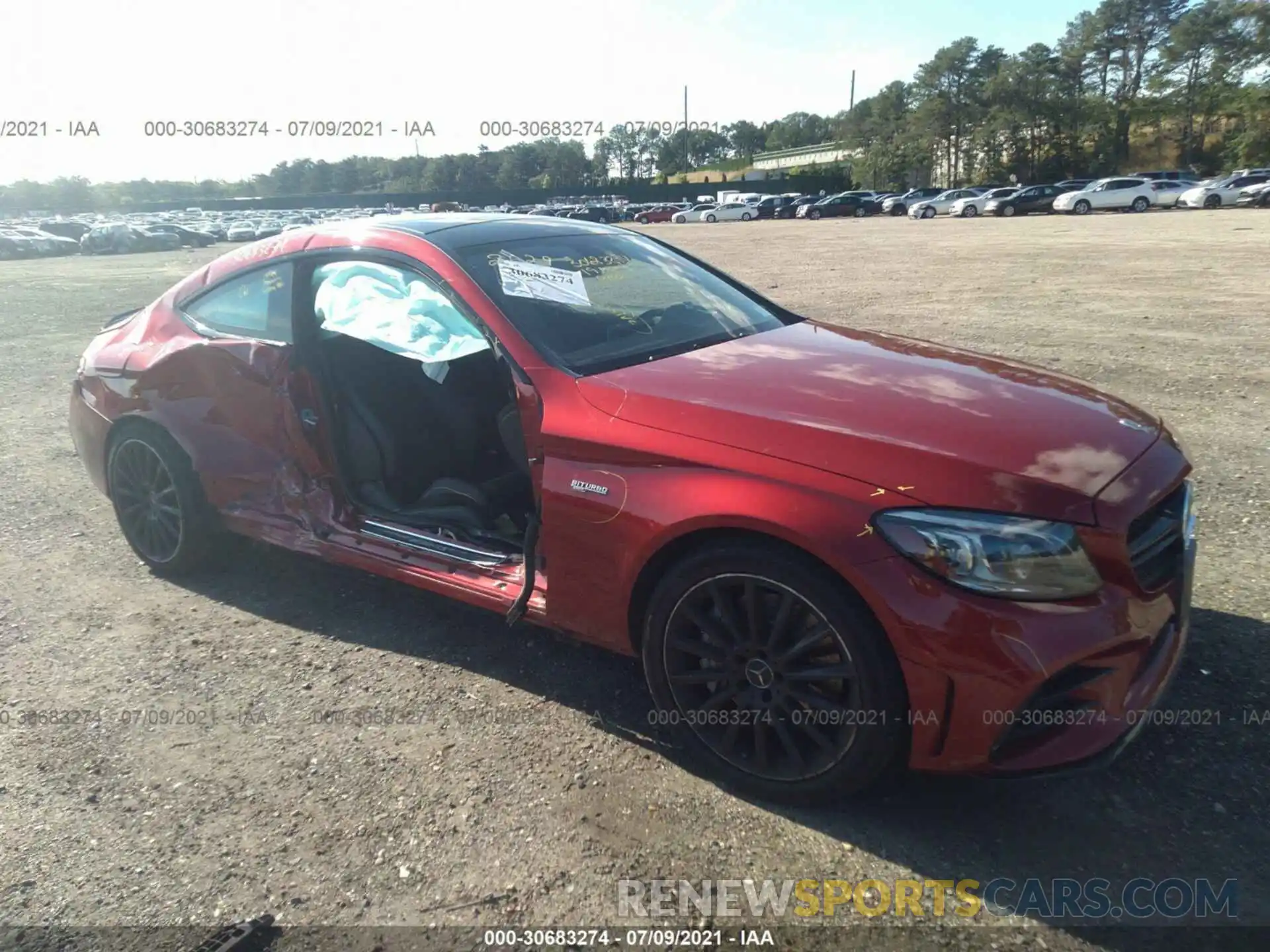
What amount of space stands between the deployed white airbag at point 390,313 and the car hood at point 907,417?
45.2 inches

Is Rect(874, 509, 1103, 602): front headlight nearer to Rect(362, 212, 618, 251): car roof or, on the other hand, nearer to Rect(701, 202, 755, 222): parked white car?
Rect(362, 212, 618, 251): car roof

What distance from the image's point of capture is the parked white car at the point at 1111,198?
131 ft

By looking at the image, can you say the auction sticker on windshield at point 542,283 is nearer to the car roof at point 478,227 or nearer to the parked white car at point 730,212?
the car roof at point 478,227

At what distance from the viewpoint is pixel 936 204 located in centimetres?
4734

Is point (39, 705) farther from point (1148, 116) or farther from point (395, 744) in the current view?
point (1148, 116)

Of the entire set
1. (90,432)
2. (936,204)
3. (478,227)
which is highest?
(936,204)

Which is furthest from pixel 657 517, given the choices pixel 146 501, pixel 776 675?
pixel 146 501

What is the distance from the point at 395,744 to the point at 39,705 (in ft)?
4.81

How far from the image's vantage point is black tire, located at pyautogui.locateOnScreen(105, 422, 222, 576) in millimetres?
4180

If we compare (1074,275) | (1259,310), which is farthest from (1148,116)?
(1259,310)

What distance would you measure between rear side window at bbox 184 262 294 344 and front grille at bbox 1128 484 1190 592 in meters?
3.22

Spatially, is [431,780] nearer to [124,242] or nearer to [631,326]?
[631,326]

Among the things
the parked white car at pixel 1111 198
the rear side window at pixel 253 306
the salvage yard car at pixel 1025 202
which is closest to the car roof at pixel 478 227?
the rear side window at pixel 253 306

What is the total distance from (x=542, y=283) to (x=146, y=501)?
2365 millimetres
